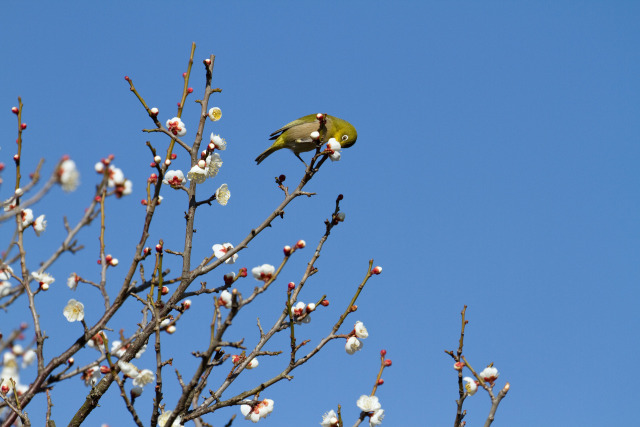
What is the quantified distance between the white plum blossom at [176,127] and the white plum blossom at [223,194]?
590 millimetres

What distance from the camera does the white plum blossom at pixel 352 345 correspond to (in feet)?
Result: 15.9

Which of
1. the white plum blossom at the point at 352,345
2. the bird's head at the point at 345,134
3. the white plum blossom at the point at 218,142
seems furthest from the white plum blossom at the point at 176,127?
the bird's head at the point at 345,134

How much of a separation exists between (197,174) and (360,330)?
1.93 meters

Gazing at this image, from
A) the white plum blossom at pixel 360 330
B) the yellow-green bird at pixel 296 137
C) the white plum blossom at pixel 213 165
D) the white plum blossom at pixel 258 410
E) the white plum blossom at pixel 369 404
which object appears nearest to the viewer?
the white plum blossom at pixel 369 404

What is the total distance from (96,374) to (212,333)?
2117 mm

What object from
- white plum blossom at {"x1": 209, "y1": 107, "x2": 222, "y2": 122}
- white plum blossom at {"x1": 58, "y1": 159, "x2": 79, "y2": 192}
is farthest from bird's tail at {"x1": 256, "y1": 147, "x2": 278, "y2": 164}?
white plum blossom at {"x1": 58, "y1": 159, "x2": 79, "y2": 192}

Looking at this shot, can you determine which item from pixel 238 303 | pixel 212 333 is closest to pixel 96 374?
pixel 212 333

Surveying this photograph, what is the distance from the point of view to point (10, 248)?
425 centimetres

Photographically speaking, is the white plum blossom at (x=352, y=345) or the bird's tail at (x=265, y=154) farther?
the bird's tail at (x=265, y=154)

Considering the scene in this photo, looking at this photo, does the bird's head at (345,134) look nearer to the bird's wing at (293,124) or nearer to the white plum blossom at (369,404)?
the bird's wing at (293,124)

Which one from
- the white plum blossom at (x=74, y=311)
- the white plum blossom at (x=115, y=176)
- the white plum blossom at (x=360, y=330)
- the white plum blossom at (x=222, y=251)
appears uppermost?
the white plum blossom at (x=222, y=251)

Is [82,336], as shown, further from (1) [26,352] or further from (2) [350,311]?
(2) [350,311]

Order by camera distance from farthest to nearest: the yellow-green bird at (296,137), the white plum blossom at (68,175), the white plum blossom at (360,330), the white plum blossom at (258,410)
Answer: the yellow-green bird at (296,137) < the white plum blossom at (360,330) < the white plum blossom at (258,410) < the white plum blossom at (68,175)

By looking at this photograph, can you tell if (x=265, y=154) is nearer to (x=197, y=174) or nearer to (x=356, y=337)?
(x=197, y=174)
